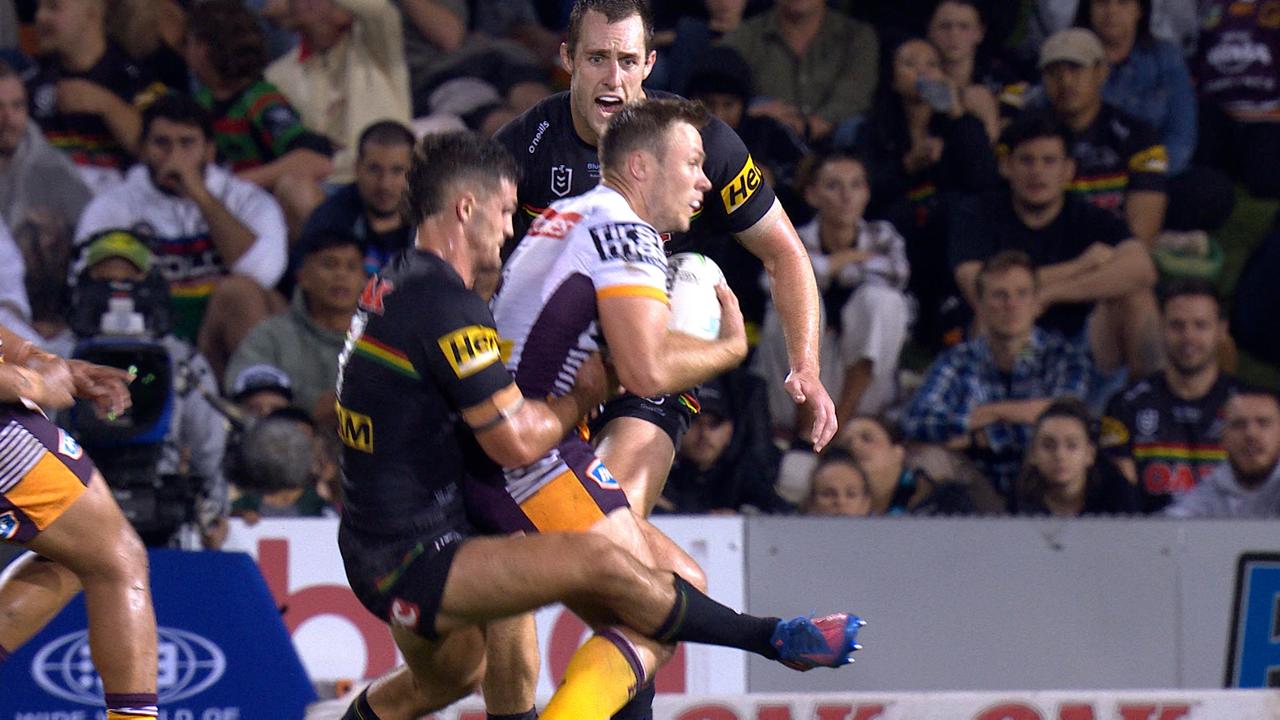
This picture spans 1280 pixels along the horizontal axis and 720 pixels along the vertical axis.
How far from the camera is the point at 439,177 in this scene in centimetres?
535

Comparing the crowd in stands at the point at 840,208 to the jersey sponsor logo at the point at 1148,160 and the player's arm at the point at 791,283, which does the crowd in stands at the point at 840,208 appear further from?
the player's arm at the point at 791,283

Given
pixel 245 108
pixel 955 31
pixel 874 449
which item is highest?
pixel 955 31

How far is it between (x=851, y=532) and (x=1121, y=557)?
1.35 m

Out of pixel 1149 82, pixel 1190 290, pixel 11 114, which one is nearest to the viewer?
pixel 11 114

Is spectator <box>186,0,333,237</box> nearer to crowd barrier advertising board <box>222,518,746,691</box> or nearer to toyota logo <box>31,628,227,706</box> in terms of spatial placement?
crowd barrier advertising board <box>222,518,746,691</box>

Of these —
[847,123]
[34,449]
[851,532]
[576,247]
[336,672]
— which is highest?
[847,123]

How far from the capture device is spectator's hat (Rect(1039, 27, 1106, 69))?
36.9 feet

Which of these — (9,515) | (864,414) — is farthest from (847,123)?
(9,515)

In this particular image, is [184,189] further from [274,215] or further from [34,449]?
[34,449]

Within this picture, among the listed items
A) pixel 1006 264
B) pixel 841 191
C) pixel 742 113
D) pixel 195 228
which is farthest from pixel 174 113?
pixel 1006 264

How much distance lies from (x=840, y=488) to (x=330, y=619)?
8.56 ft

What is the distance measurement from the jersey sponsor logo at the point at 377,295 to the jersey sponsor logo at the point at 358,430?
0.29 meters

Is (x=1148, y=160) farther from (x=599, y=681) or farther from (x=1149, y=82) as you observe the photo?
(x=599, y=681)

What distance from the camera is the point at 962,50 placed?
11406 mm
